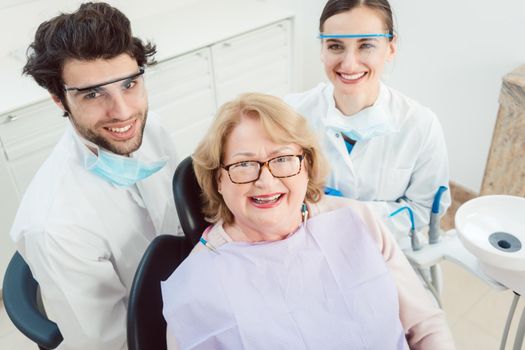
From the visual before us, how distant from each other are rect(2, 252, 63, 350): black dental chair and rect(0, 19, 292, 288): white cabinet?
87 centimetres

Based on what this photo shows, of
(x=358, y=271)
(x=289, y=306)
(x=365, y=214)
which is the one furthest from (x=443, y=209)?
(x=289, y=306)

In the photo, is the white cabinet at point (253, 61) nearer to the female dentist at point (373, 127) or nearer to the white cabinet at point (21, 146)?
the white cabinet at point (21, 146)

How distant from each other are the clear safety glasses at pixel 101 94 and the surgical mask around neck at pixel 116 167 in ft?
0.36

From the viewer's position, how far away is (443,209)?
1598 millimetres

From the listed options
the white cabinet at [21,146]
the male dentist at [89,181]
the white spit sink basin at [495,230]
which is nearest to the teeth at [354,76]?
the white spit sink basin at [495,230]

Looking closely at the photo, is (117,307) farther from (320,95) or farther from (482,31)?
(482,31)

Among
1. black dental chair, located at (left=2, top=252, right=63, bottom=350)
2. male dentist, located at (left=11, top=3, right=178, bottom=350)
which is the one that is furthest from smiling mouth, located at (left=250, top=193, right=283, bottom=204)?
black dental chair, located at (left=2, top=252, right=63, bottom=350)

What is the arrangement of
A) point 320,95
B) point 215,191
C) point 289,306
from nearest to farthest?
point 289,306 < point 215,191 < point 320,95

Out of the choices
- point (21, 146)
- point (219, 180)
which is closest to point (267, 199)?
point (219, 180)

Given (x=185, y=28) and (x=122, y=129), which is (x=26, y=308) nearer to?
(x=122, y=129)

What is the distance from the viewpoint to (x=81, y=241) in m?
1.34

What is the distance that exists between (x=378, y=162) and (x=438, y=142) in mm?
191

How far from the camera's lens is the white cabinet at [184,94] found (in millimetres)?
2197

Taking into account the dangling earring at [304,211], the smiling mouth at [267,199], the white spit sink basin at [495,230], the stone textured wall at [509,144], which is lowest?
the stone textured wall at [509,144]
